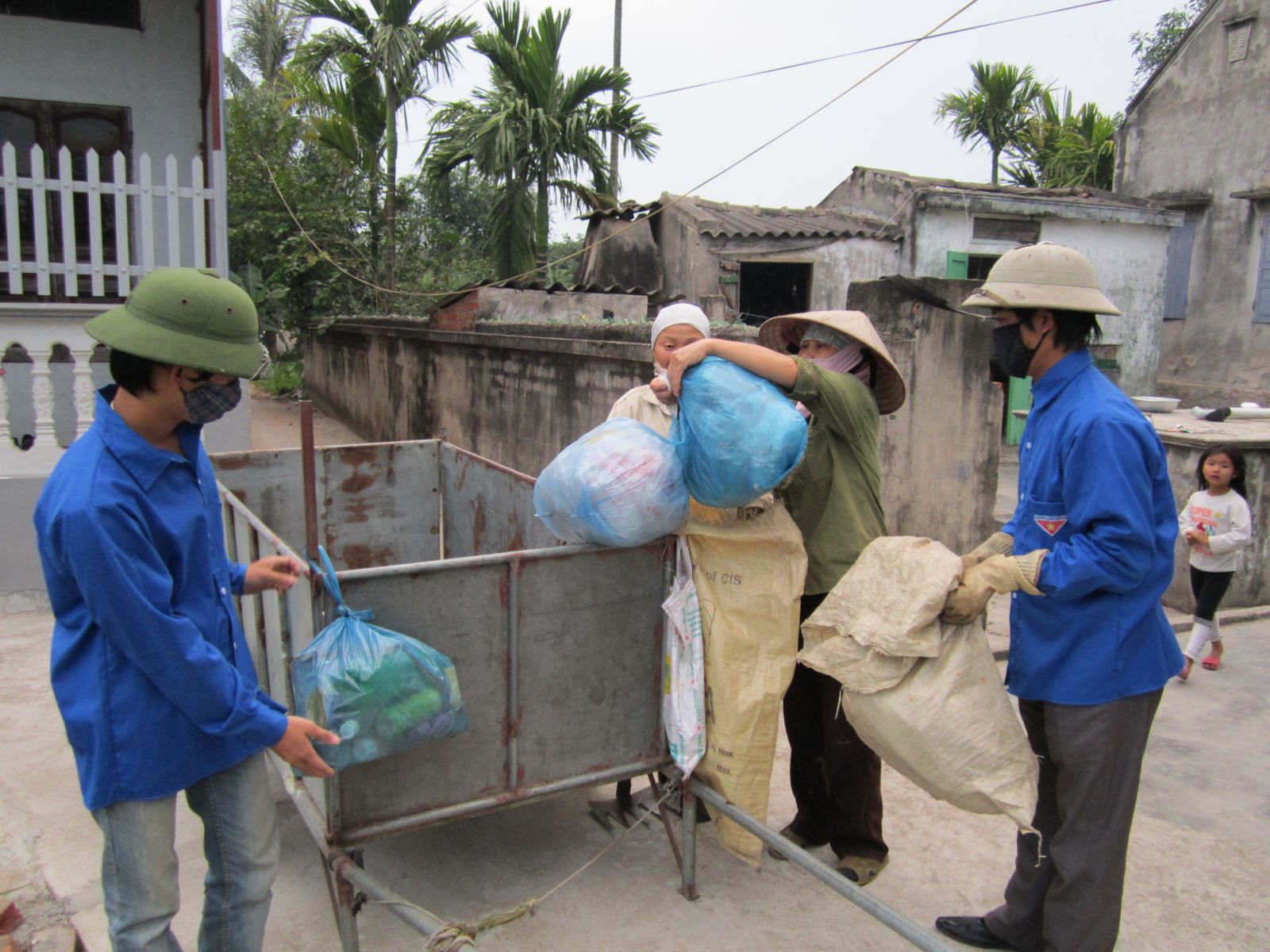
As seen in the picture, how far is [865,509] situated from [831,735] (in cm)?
68

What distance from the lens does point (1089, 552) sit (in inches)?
79.5

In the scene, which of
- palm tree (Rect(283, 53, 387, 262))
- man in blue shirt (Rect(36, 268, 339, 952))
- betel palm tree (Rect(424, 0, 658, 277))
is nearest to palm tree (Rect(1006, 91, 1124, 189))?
betel palm tree (Rect(424, 0, 658, 277))

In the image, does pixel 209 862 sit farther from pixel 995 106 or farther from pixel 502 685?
pixel 995 106

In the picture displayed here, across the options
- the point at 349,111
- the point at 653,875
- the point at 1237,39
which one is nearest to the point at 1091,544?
the point at 653,875

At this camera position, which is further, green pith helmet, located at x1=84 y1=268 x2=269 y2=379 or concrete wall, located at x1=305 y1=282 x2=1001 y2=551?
concrete wall, located at x1=305 y1=282 x2=1001 y2=551

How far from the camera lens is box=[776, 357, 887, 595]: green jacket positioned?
2643mm

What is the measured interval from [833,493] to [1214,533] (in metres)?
3.05

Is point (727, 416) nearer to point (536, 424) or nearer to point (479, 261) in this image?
point (536, 424)

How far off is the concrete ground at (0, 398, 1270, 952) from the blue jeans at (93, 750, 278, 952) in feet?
2.09

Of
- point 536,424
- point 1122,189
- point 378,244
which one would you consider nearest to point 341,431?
point 378,244

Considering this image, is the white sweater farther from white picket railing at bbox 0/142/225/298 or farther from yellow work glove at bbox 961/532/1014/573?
white picket railing at bbox 0/142/225/298

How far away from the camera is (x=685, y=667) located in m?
2.55

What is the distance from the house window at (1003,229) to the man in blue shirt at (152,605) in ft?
39.5

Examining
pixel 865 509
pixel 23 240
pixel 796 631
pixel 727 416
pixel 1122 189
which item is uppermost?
pixel 1122 189
